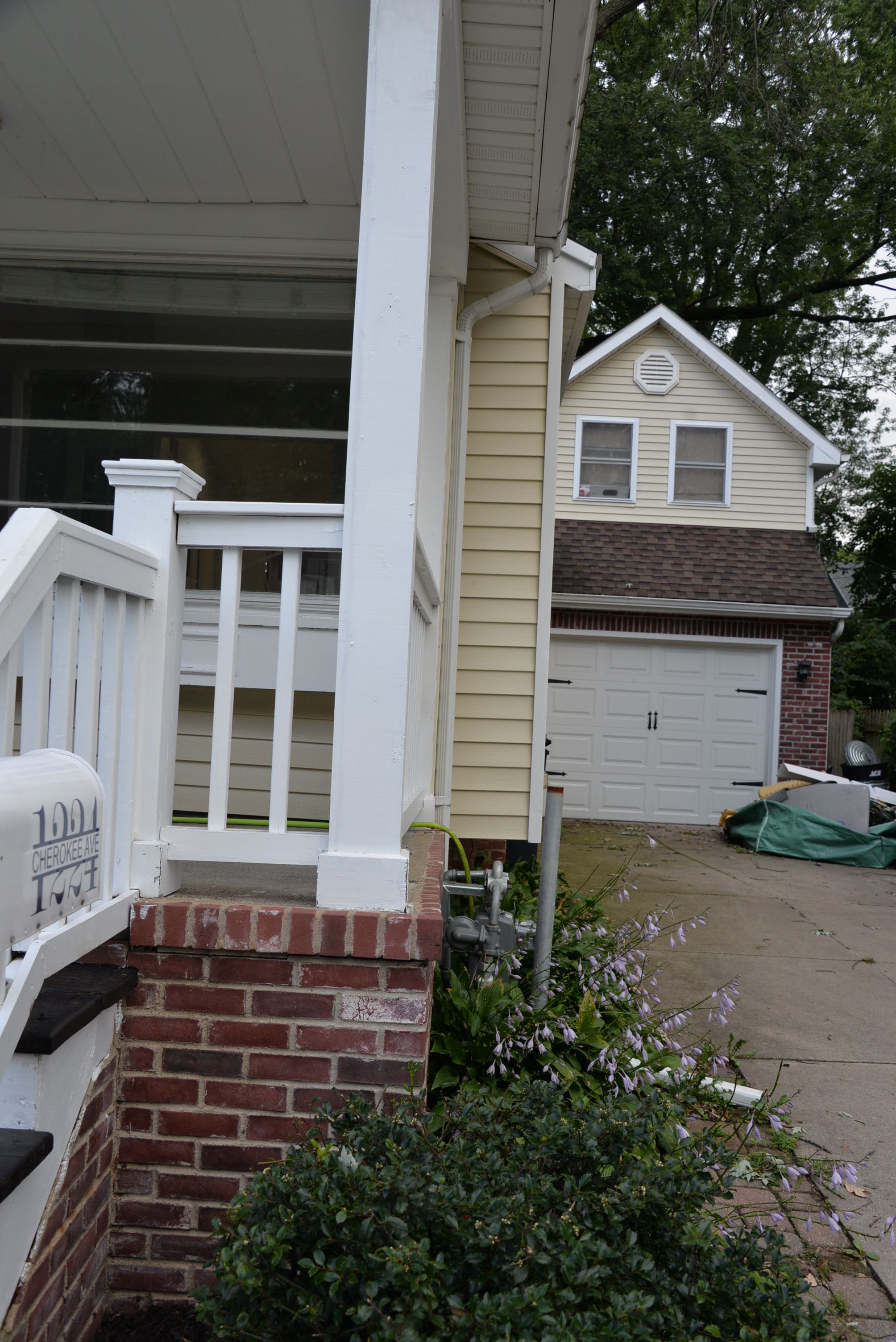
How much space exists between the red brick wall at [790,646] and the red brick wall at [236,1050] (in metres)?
9.88

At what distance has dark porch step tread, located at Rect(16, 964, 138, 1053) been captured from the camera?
177 cm

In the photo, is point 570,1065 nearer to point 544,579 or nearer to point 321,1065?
point 321,1065

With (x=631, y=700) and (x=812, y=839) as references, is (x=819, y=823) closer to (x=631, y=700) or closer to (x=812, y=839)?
(x=812, y=839)

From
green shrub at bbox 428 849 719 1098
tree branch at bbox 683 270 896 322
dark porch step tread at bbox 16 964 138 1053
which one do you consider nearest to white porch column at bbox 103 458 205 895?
dark porch step tread at bbox 16 964 138 1053

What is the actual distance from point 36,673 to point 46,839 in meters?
0.51

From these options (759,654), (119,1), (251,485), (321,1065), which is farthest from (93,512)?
(759,654)

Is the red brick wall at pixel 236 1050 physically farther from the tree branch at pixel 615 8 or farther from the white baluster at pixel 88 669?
the tree branch at pixel 615 8

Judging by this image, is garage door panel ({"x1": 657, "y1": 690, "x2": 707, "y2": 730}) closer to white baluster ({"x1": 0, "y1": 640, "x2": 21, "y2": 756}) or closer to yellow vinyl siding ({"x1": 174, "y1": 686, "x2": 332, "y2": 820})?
yellow vinyl siding ({"x1": 174, "y1": 686, "x2": 332, "y2": 820})

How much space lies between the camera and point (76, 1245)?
6.45ft

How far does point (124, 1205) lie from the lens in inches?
85.1

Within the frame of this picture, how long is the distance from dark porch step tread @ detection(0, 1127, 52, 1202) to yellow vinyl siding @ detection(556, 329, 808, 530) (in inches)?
450

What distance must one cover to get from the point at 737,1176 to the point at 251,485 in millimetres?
2982

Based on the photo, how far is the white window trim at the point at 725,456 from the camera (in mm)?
12617

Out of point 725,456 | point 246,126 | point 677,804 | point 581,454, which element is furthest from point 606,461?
point 246,126
